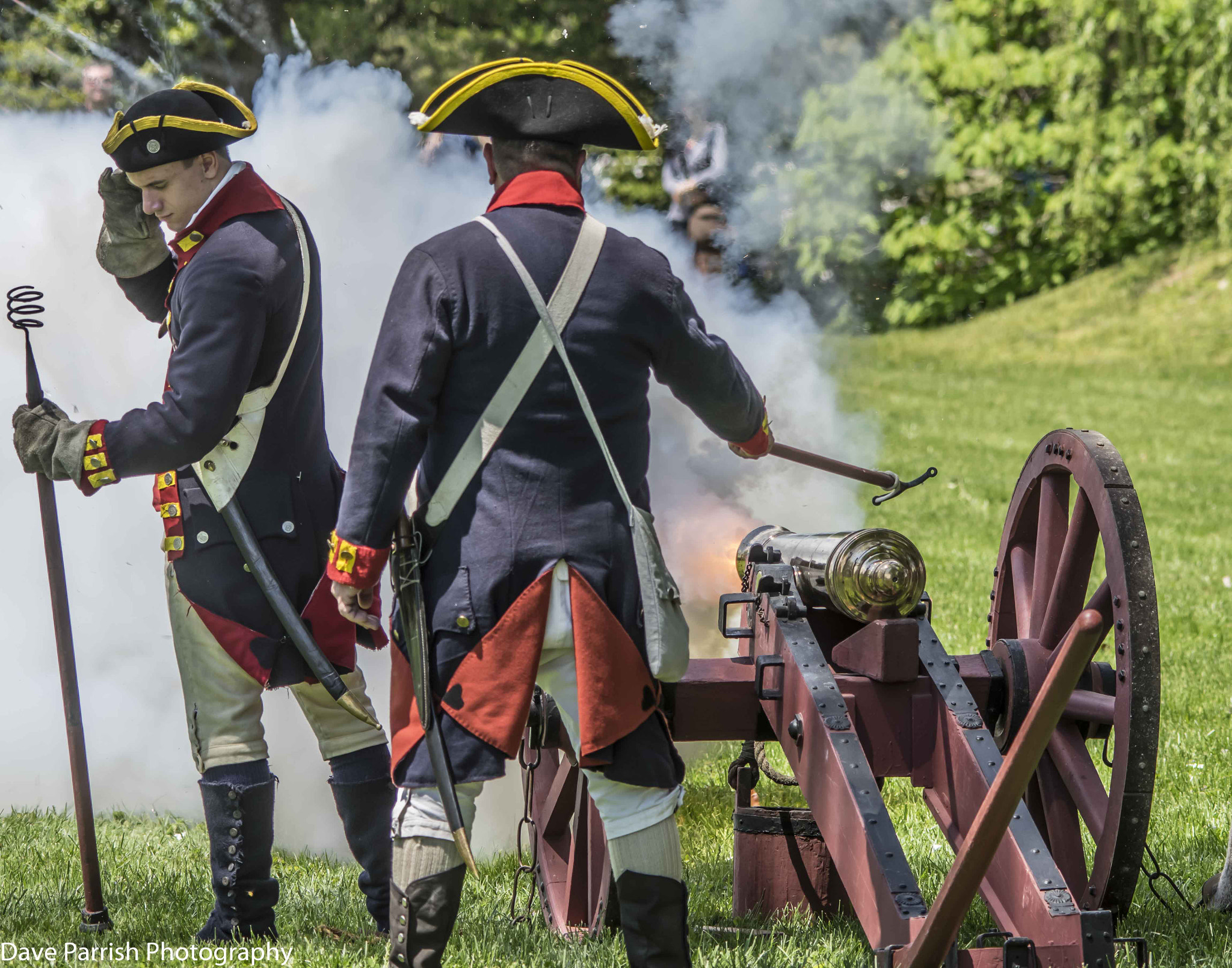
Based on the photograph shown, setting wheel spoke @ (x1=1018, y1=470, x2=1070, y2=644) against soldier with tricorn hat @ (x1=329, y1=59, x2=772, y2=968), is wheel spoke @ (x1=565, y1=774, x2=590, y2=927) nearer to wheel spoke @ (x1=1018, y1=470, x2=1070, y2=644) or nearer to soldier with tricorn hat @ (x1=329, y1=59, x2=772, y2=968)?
soldier with tricorn hat @ (x1=329, y1=59, x2=772, y2=968)

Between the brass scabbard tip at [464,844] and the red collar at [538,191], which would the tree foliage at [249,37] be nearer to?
the red collar at [538,191]

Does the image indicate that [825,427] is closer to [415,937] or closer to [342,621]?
[342,621]

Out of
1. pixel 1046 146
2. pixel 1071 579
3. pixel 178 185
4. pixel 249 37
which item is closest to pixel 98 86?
pixel 249 37

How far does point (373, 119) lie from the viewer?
5.05 metres

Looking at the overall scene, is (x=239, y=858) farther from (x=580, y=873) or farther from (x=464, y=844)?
(x=464, y=844)

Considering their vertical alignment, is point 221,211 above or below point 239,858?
above

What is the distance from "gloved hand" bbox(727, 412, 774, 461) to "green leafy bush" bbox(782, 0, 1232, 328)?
327 inches

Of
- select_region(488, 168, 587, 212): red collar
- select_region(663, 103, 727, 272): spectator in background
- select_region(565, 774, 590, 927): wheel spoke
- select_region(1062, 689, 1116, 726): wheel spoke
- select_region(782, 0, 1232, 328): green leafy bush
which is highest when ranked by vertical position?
select_region(782, 0, 1232, 328): green leafy bush

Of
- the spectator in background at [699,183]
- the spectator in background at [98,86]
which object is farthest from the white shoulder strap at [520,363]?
the spectator in background at [98,86]

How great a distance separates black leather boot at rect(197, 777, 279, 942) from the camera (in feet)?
9.93

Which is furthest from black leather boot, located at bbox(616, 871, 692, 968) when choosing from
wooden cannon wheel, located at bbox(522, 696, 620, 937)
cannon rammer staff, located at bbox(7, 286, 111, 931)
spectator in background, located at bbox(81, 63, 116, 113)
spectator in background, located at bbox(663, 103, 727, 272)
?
spectator in background, located at bbox(81, 63, 116, 113)

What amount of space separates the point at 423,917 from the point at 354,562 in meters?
0.59

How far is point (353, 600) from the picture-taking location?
2.52 m

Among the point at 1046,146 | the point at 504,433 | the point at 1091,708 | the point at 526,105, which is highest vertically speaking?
the point at 1046,146
